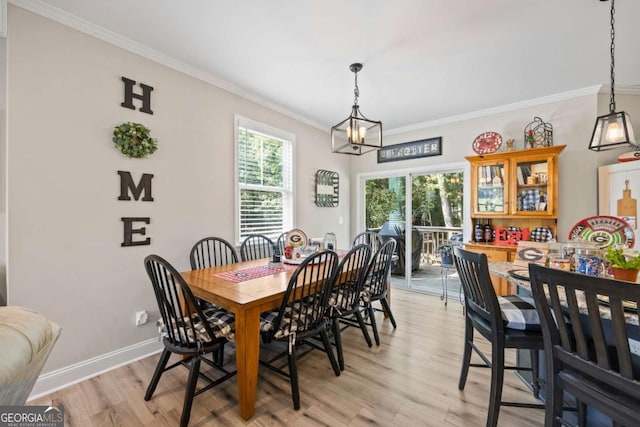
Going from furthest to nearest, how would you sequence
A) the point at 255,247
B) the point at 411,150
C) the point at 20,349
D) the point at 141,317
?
1. the point at 411,150
2. the point at 255,247
3. the point at 141,317
4. the point at 20,349

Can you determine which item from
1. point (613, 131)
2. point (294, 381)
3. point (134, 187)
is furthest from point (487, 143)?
point (134, 187)

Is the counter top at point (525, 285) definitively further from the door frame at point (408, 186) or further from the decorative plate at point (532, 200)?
the door frame at point (408, 186)

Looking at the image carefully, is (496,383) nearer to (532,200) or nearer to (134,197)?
(532,200)

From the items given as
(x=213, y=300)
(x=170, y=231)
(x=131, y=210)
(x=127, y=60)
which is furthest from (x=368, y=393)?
(x=127, y=60)

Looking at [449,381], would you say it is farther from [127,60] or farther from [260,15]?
[127,60]

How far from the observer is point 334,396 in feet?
6.36

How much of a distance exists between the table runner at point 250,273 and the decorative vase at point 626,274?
6.96 ft

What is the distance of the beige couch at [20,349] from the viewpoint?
700mm

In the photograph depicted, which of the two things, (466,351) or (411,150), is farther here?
(411,150)

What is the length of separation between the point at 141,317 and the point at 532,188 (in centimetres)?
447

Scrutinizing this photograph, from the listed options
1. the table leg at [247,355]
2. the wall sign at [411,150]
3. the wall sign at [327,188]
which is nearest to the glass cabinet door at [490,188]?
the wall sign at [411,150]

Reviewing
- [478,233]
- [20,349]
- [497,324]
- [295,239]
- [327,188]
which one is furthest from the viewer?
[327,188]

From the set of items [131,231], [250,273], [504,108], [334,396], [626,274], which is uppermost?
[504,108]

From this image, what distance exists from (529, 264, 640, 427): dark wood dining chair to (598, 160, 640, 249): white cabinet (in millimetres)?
2340
